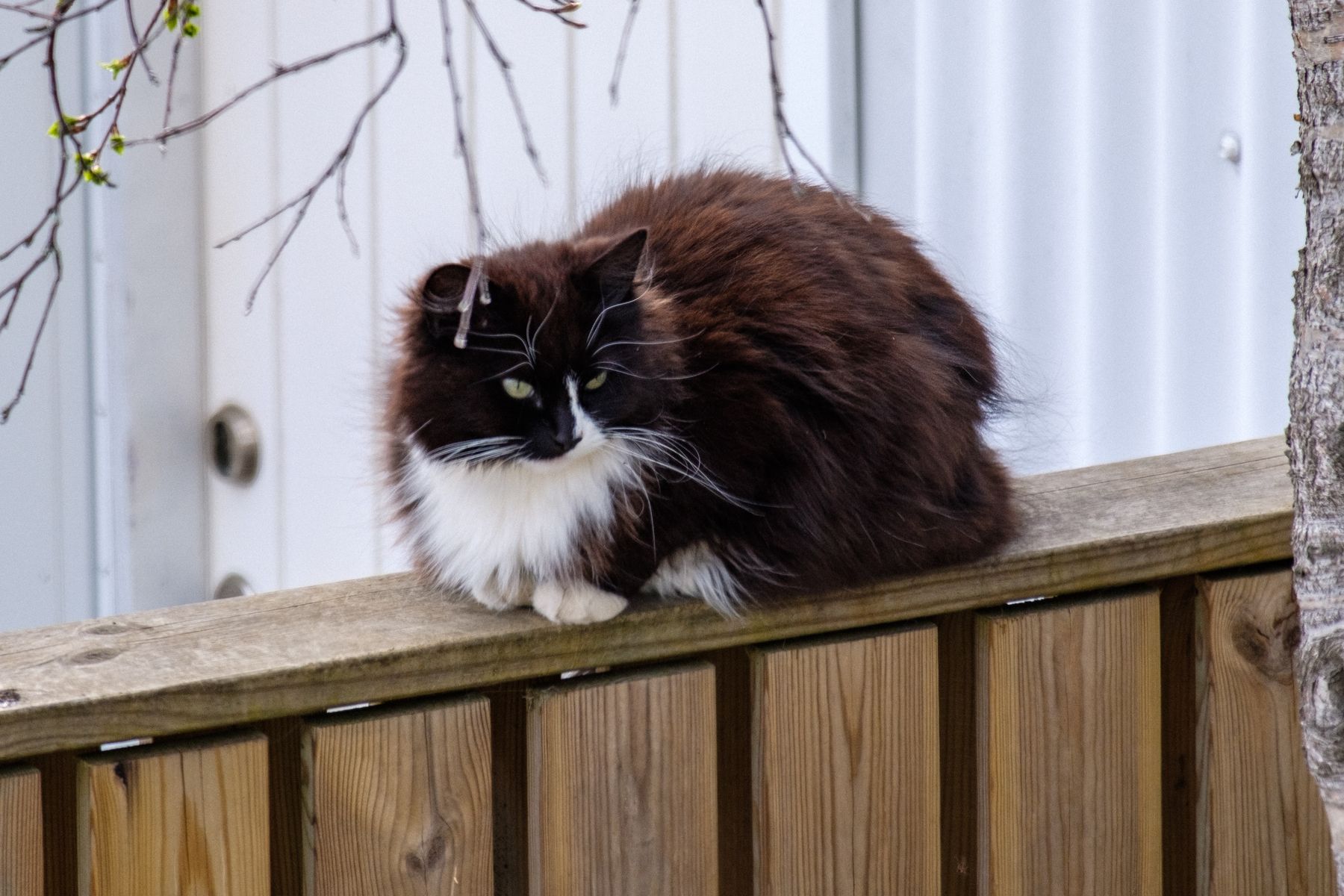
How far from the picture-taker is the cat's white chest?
1464mm

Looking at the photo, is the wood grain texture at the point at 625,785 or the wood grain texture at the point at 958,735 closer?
the wood grain texture at the point at 625,785

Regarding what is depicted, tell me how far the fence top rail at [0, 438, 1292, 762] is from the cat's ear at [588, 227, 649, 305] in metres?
0.34

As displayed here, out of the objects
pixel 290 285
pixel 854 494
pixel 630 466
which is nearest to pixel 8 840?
pixel 630 466

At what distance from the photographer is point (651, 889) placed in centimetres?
129

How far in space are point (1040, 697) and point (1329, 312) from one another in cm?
48

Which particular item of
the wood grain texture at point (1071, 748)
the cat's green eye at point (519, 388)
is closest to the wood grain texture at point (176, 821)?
the cat's green eye at point (519, 388)

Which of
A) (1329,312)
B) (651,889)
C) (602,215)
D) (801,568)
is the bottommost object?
(651,889)

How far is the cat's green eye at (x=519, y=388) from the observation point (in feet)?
4.72

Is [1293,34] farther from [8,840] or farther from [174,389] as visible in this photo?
[174,389]

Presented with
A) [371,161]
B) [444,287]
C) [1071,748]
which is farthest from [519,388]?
[371,161]

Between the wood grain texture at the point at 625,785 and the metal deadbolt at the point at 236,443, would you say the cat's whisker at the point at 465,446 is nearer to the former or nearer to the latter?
the wood grain texture at the point at 625,785

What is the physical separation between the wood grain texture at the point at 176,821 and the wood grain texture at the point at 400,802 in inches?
1.9

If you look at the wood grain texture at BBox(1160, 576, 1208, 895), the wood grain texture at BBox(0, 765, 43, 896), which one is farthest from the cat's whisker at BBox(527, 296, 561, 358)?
the wood grain texture at BBox(1160, 576, 1208, 895)

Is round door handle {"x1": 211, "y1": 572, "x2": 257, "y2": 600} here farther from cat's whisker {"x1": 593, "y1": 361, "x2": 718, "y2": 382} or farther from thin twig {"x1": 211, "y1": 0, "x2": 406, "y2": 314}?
thin twig {"x1": 211, "y1": 0, "x2": 406, "y2": 314}
